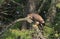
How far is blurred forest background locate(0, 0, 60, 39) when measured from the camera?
1.89 m

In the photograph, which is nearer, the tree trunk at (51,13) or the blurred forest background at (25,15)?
the blurred forest background at (25,15)

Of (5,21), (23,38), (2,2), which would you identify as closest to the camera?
(23,38)

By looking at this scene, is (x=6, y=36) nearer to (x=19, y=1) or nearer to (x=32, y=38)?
(x=32, y=38)

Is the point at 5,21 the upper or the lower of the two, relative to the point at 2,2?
lower

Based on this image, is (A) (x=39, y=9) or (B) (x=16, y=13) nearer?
(A) (x=39, y=9)

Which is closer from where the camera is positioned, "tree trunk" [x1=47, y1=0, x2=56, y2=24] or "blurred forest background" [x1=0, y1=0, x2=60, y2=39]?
"blurred forest background" [x1=0, y1=0, x2=60, y2=39]

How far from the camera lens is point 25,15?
194 centimetres

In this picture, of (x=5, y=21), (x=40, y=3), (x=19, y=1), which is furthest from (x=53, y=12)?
(x=5, y=21)

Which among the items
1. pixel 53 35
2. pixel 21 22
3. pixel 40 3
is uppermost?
pixel 40 3

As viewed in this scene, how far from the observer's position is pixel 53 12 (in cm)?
212

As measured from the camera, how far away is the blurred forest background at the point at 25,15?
6.20 ft

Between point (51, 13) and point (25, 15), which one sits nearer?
point (25, 15)

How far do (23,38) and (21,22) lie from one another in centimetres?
25

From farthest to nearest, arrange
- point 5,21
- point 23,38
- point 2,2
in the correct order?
point 5,21
point 2,2
point 23,38
